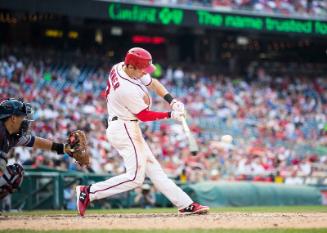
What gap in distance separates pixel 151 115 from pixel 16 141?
5.20 ft

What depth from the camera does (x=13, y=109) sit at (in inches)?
342

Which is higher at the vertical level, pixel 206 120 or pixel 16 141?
pixel 206 120

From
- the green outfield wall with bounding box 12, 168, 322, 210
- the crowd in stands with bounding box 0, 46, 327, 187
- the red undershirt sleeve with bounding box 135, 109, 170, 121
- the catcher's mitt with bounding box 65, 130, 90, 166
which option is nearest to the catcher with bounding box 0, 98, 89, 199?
the catcher's mitt with bounding box 65, 130, 90, 166

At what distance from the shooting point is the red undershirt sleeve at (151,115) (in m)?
9.05

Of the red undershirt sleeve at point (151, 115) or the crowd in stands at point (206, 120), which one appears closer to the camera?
the red undershirt sleeve at point (151, 115)

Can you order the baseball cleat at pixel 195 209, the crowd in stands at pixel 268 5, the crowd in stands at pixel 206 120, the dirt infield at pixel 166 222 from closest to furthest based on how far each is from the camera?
the dirt infield at pixel 166 222 < the baseball cleat at pixel 195 209 < the crowd in stands at pixel 206 120 < the crowd in stands at pixel 268 5

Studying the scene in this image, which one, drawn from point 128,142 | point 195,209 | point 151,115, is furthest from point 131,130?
point 195,209

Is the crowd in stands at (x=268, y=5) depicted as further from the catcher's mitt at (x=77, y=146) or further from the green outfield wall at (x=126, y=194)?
the catcher's mitt at (x=77, y=146)

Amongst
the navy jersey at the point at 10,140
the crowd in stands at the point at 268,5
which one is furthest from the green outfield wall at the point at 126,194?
the crowd in stands at the point at 268,5

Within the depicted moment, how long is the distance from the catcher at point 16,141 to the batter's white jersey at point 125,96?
1.79 ft

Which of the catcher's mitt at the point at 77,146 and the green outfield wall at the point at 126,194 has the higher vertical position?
the catcher's mitt at the point at 77,146

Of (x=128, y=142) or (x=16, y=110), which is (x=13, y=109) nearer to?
(x=16, y=110)

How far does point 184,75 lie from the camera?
27.3 m

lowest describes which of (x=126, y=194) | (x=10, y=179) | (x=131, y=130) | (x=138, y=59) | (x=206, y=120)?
(x=126, y=194)
